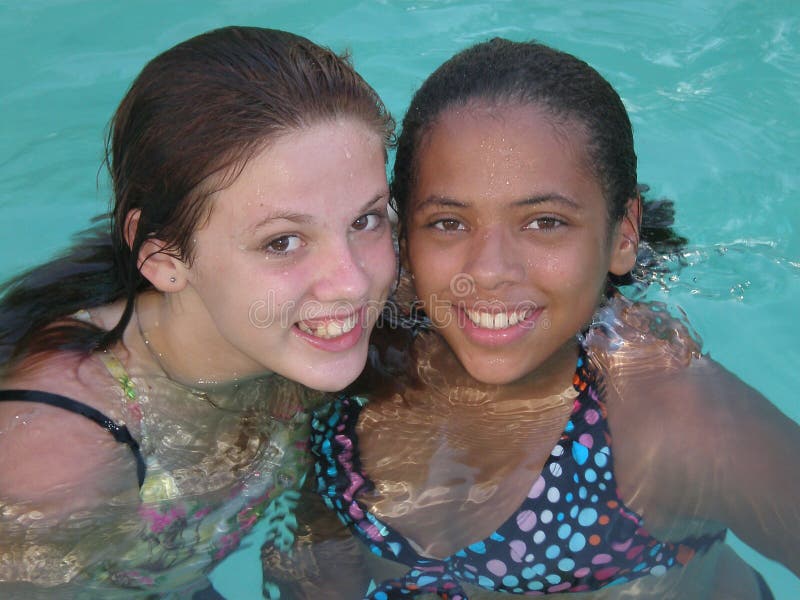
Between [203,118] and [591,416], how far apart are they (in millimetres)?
1503

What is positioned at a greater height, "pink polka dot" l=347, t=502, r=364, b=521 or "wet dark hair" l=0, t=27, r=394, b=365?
"wet dark hair" l=0, t=27, r=394, b=365

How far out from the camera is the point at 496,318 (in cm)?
278

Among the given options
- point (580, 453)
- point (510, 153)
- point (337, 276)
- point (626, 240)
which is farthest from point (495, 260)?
point (580, 453)

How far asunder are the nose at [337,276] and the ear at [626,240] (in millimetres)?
873

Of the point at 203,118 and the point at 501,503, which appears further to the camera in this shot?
the point at 501,503

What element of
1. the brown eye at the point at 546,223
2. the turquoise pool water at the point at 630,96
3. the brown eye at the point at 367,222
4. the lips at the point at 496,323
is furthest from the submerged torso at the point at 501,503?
the turquoise pool water at the point at 630,96

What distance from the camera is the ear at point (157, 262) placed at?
9.07 ft

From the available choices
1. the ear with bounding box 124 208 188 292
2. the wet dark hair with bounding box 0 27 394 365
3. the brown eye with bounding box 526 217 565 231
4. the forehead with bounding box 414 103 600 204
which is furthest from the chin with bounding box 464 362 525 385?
the ear with bounding box 124 208 188 292

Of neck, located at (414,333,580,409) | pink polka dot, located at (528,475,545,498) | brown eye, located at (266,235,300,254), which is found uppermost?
brown eye, located at (266,235,300,254)

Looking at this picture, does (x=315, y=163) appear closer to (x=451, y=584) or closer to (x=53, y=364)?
(x=53, y=364)

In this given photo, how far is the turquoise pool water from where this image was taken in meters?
4.75

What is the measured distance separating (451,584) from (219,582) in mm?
1215

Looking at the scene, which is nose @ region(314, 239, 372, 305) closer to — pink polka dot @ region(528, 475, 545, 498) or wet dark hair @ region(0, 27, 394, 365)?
wet dark hair @ region(0, 27, 394, 365)

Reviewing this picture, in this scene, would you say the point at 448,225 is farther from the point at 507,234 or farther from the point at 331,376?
the point at 331,376
